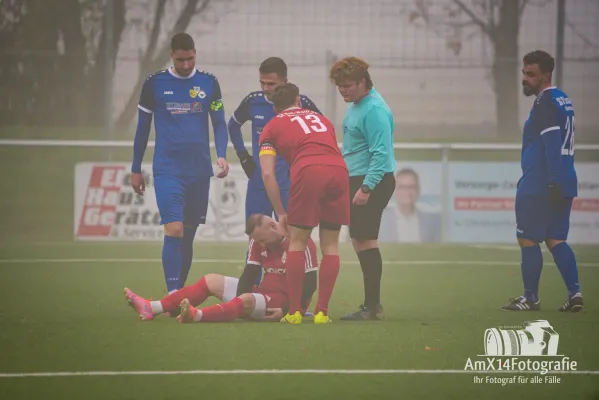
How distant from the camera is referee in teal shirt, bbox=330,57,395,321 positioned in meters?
8.73

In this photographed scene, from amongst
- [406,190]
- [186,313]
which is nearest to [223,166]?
[186,313]

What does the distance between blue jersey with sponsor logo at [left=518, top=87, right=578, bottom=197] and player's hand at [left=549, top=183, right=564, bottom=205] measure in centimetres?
3

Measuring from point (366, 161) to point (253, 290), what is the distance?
1234mm

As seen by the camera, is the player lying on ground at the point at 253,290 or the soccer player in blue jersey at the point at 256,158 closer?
the player lying on ground at the point at 253,290

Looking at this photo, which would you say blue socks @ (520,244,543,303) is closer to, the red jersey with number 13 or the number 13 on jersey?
the red jersey with number 13

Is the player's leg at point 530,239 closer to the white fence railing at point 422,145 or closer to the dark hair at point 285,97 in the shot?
the dark hair at point 285,97

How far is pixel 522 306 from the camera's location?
9570 millimetres

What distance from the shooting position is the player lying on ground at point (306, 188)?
27.4ft

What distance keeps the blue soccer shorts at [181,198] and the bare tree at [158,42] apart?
8.00 metres

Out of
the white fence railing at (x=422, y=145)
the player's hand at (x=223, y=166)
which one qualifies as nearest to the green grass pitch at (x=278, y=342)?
the player's hand at (x=223, y=166)

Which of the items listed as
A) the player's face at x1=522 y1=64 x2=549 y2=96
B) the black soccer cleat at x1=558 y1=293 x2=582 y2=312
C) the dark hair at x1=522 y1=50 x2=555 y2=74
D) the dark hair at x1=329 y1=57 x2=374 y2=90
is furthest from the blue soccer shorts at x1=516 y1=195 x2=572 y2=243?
the dark hair at x1=329 y1=57 x2=374 y2=90

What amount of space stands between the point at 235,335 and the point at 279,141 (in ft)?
4.61

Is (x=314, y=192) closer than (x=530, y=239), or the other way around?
(x=314, y=192)

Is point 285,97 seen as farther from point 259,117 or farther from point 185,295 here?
point 185,295
